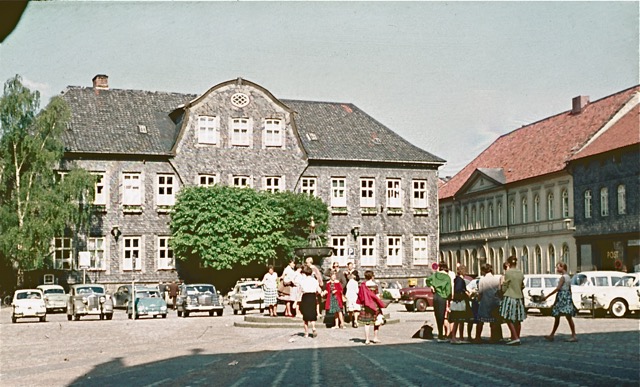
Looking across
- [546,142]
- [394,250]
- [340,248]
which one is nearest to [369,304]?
[340,248]

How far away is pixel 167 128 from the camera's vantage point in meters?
56.7

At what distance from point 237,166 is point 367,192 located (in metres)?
9.18

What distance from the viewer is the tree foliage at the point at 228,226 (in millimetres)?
52375

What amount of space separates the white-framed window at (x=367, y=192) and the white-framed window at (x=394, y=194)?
1085 mm

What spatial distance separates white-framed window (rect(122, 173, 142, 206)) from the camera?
54.3 meters

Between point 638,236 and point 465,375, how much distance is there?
38.3 metres

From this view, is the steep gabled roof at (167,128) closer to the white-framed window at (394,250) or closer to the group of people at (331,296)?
the white-framed window at (394,250)

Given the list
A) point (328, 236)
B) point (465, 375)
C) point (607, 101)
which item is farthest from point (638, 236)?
point (465, 375)

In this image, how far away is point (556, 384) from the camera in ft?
35.7

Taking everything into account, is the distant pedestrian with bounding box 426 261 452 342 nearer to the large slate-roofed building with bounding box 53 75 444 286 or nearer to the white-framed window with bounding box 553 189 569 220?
the large slate-roofed building with bounding box 53 75 444 286

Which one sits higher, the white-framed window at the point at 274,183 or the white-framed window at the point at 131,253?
the white-framed window at the point at 274,183

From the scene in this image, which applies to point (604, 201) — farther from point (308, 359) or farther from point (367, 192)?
point (308, 359)

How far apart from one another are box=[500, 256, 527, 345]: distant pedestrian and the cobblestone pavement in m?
0.60

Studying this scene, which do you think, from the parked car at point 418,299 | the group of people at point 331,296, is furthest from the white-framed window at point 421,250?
the group of people at point 331,296
